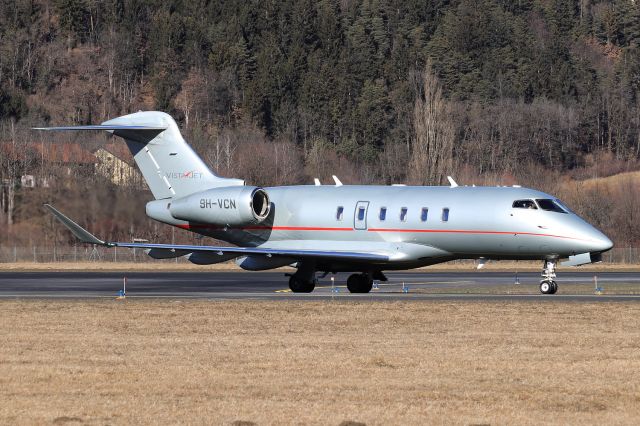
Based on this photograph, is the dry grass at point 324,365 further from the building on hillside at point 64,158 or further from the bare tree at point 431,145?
the bare tree at point 431,145

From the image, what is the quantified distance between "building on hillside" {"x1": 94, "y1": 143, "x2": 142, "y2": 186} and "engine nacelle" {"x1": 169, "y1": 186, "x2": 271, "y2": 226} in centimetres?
886

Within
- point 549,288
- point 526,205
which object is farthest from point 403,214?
point 549,288

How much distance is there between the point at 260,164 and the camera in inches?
3819

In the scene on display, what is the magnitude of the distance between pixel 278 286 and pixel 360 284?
560 cm

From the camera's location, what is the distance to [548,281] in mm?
36594

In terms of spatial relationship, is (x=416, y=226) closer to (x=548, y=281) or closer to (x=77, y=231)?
(x=548, y=281)

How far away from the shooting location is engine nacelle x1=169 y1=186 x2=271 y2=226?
3959 cm

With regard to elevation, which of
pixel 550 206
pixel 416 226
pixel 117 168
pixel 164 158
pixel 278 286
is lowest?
pixel 278 286

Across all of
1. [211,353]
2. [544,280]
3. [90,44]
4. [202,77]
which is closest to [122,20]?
[90,44]

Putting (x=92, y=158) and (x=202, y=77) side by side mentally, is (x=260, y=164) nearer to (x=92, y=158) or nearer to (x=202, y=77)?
(x=92, y=158)

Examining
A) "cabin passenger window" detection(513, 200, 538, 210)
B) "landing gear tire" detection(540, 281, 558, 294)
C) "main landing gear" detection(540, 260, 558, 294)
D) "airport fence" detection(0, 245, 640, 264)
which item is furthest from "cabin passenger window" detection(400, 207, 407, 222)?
"airport fence" detection(0, 245, 640, 264)

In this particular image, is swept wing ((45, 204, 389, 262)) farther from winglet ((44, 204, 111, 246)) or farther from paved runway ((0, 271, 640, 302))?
paved runway ((0, 271, 640, 302))

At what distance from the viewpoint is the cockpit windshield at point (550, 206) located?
120 feet

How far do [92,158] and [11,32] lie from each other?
11213 cm
